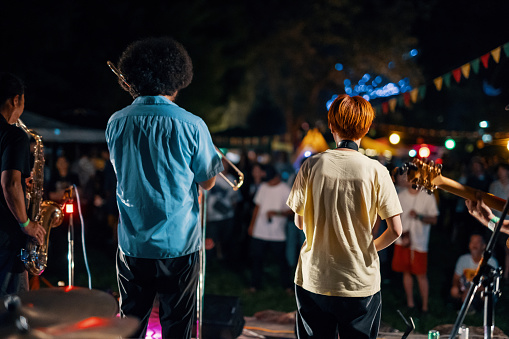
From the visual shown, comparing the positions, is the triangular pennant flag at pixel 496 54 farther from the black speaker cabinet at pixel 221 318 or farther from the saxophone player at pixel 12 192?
the saxophone player at pixel 12 192

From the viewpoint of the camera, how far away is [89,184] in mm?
9859

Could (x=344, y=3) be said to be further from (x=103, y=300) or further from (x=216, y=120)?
(x=103, y=300)

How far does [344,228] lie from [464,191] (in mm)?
866

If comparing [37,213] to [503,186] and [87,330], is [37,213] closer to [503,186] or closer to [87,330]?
[87,330]

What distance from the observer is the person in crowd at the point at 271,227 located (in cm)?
697

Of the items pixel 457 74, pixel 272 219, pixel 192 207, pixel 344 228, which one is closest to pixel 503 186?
pixel 457 74

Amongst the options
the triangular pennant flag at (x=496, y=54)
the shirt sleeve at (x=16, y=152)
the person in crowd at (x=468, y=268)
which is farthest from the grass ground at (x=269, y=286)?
the triangular pennant flag at (x=496, y=54)

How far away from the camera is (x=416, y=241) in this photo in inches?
239

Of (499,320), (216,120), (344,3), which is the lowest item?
(499,320)

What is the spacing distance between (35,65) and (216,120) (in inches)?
376

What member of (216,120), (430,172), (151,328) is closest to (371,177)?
(430,172)

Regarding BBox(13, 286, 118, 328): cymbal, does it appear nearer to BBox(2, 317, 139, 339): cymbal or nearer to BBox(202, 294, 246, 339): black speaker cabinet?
BBox(2, 317, 139, 339): cymbal

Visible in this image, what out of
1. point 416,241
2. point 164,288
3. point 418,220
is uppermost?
point 418,220

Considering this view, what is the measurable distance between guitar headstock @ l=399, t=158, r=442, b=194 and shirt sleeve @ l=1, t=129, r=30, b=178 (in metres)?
2.40
